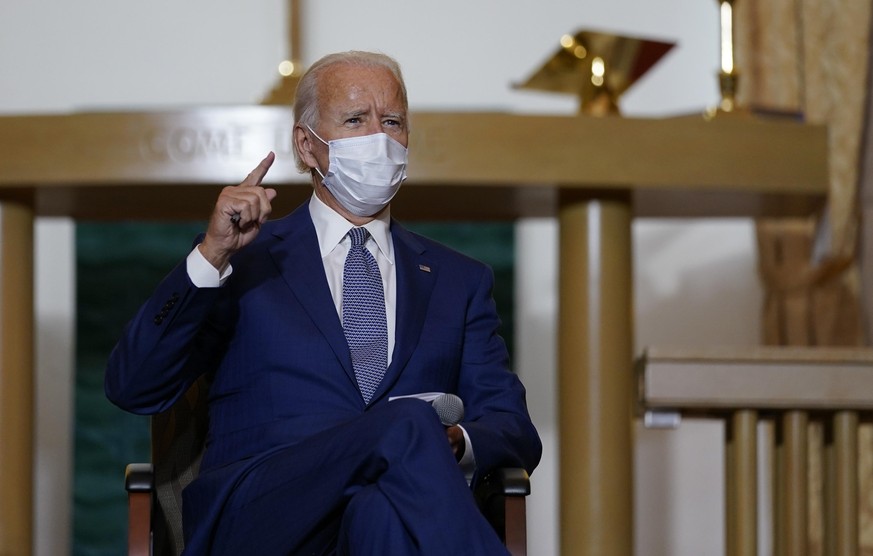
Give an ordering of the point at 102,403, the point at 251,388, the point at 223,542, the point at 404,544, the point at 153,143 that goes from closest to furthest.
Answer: the point at 404,544, the point at 223,542, the point at 251,388, the point at 153,143, the point at 102,403

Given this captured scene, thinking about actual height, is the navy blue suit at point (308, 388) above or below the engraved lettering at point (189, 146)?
below

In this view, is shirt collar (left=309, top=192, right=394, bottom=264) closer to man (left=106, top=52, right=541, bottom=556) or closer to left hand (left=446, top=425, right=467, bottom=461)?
man (left=106, top=52, right=541, bottom=556)

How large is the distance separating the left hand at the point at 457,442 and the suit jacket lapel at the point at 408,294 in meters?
0.17

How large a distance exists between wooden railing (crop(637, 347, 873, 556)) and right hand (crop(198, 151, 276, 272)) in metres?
1.39

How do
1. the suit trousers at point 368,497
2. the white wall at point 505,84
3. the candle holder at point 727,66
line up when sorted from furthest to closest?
the white wall at point 505,84 → the candle holder at point 727,66 → the suit trousers at point 368,497

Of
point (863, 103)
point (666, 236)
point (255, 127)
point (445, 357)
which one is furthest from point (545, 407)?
point (445, 357)

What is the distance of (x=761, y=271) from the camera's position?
4617mm

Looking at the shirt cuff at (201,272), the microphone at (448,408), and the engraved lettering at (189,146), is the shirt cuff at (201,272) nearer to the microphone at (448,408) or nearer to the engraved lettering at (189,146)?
the microphone at (448,408)

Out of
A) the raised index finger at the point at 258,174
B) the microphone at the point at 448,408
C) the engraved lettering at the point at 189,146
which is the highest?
the engraved lettering at the point at 189,146

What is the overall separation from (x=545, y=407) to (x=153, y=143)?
1.89 m

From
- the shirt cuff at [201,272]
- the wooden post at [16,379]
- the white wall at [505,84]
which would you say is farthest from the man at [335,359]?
the white wall at [505,84]

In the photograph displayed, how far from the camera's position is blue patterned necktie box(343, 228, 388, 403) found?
239cm

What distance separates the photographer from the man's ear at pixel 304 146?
8.51 ft

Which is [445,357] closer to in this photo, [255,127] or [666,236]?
[255,127]
